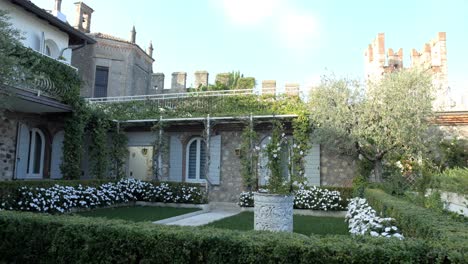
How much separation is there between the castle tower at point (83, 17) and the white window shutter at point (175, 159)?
10.7 meters

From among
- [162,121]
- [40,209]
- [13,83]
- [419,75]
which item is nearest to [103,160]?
[162,121]

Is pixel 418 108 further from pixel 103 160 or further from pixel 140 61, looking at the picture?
pixel 140 61

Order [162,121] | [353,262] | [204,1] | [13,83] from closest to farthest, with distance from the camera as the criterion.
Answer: [353,262] → [13,83] → [204,1] → [162,121]

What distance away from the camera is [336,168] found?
13.0 metres

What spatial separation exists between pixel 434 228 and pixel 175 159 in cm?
1180

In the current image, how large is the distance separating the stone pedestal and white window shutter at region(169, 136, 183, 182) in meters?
7.92

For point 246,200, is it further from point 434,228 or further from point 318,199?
point 434,228

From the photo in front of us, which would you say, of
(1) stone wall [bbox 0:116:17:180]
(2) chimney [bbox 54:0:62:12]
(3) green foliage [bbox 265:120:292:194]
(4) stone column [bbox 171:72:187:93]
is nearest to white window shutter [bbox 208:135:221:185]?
(3) green foliage [bbox 265:120:292:194]

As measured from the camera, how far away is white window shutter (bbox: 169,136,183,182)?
1470 centimetres

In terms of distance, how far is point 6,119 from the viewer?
11.5 metres

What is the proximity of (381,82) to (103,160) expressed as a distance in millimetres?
9964

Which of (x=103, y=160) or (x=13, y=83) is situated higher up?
(x=13, y=83)

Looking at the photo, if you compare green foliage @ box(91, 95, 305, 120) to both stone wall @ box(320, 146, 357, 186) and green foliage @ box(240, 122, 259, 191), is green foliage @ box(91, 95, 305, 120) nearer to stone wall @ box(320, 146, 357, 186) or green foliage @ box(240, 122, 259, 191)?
green foliage @ box(240, 122, 259, 191)

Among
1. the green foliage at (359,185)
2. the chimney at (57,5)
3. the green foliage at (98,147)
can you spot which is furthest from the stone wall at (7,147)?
the green foliage at (359,185)
